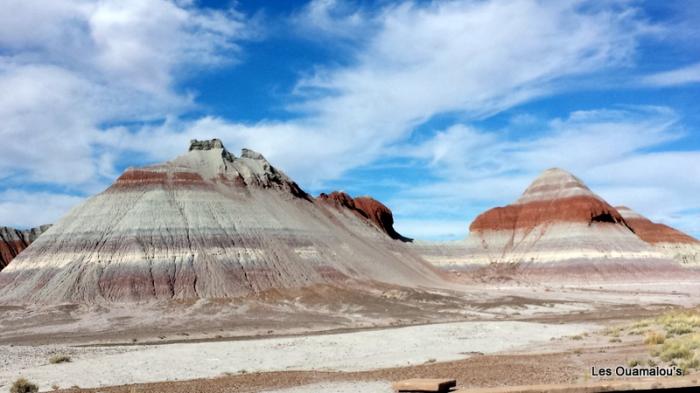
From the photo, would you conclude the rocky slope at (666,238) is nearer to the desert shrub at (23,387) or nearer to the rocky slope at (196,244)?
the rocky slope at (196,244)

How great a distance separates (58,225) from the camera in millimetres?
79312

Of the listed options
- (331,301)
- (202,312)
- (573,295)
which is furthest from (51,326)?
(573,295)

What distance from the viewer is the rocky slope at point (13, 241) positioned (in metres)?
122

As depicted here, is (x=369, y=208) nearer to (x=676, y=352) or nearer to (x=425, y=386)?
(x=676, y=352)

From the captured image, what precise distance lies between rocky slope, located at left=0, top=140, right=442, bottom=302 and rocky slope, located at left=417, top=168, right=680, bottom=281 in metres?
24.1

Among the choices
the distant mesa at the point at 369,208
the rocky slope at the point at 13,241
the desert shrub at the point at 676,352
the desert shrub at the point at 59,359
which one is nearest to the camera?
the desert shrub at the point at 676,352

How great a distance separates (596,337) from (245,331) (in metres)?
27.8

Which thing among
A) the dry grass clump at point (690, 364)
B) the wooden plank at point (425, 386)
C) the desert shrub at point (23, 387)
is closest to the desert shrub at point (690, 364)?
the dry grass clump at point (690, 364)

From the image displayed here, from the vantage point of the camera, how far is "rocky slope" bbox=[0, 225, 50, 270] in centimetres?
12162

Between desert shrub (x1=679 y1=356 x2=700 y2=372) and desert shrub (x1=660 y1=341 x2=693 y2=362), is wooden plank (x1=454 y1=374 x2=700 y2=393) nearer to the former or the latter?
desert shrub (x1=679 y1=356 x2=700 y2=372)

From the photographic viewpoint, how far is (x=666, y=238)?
135 meters

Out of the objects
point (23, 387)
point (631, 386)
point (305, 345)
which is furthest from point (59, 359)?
point (631, 386)

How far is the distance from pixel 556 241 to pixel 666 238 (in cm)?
3859

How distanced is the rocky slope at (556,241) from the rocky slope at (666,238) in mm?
14765
